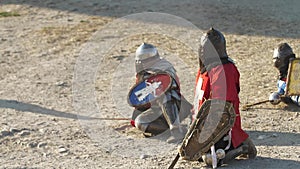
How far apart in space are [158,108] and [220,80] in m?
1.43

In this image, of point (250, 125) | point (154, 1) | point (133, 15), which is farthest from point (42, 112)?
point (154, 1)

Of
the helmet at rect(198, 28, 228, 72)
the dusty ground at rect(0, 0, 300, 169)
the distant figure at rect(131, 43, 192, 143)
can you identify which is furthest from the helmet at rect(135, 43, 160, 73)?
the helmet at rect(198, 28, 228, 72)

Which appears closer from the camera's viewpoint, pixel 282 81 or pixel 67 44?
pixel 282 81

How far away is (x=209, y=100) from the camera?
286 inches

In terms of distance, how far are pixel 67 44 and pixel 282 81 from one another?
4039 mm

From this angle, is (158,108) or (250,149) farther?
(158,108)

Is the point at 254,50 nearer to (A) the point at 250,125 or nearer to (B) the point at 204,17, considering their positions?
(B) the point at 204,17

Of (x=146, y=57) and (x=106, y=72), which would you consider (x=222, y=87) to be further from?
(x=106, y=72)

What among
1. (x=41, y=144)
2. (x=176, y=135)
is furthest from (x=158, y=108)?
(x=41, y=144)

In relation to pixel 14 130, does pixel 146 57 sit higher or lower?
higher

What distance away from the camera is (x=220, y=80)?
7.29 m

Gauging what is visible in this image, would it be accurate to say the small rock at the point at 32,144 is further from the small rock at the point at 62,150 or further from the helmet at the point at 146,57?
the helmet at the point at 146,57

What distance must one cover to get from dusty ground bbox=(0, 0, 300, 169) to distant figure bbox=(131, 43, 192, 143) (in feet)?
0.53

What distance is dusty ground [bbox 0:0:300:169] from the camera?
317 inches
